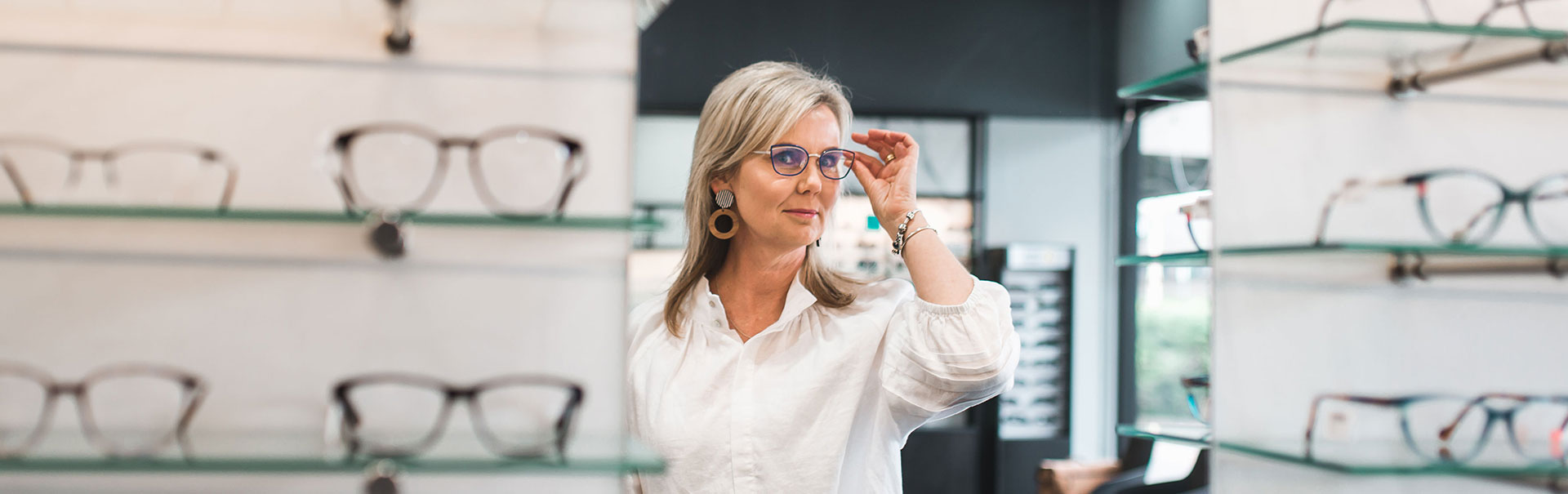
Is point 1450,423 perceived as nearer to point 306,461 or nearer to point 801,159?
point 801,159

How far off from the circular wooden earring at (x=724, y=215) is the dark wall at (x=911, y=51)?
304 cm

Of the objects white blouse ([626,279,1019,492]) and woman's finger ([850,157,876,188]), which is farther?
woman's finger ([850,157,876,188])

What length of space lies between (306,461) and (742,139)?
3.23 feet

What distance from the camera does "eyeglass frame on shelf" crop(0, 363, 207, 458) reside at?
3.87 ft

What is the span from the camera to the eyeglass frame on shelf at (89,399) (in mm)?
1179

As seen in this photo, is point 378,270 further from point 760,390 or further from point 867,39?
point 867,39

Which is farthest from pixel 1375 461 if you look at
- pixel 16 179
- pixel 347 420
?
pixel 16 179

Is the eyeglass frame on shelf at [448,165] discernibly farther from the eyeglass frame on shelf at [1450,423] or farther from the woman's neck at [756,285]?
the eyeglass frame on shelf at [1450,423]

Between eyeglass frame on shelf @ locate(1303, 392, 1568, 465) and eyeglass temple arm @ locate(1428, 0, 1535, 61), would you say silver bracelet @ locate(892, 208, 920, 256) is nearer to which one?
eyeglass frame on shelf @ locate(1303, 392, 1568, 465)

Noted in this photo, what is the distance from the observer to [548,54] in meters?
1.24

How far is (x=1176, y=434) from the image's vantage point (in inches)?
64.9

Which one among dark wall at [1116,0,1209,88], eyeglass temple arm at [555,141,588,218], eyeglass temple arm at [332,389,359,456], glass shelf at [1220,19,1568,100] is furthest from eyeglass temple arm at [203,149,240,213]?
dark wall at [1116,0,1209,88]

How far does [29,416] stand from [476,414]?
0.51 meters

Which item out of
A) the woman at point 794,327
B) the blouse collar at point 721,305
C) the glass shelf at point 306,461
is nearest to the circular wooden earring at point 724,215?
the woman at point 794,327
